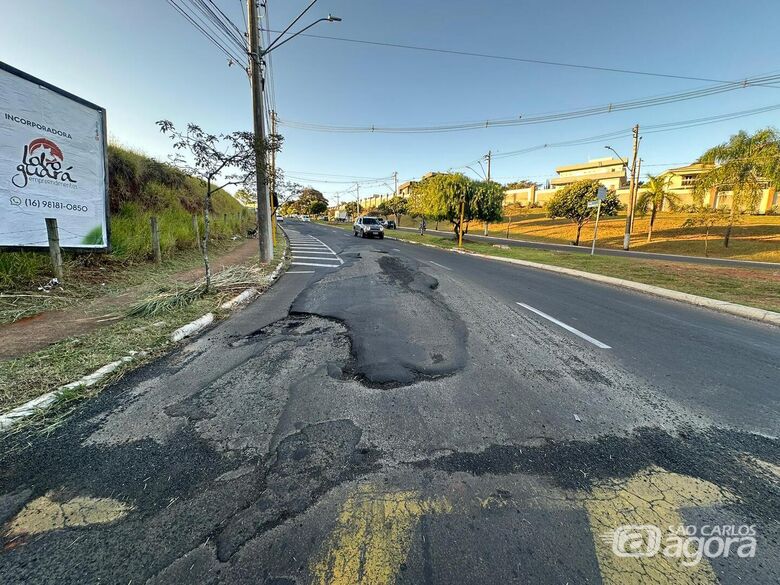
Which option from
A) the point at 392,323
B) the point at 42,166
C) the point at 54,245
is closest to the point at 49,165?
the point at 42,166

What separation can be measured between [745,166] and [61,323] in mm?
33175

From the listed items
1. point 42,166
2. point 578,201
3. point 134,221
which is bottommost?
point 134,221

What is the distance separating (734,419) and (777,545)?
1.53 metres

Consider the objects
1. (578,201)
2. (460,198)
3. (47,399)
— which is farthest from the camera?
(578,201)

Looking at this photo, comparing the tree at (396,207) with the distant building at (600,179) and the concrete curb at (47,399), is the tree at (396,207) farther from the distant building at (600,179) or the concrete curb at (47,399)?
the concrete curb at (47,399)

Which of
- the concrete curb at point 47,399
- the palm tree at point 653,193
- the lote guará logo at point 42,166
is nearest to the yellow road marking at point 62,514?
the concrete curb at point 47,399

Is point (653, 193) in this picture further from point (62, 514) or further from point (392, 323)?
point (62, 514)

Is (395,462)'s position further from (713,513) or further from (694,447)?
(694,447)

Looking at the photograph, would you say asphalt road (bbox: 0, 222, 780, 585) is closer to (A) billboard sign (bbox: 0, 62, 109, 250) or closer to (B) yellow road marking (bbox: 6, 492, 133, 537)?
(B) yellow road marking (bbox: 6, 492, 133, 537)

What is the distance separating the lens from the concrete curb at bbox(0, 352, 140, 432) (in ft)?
8.51

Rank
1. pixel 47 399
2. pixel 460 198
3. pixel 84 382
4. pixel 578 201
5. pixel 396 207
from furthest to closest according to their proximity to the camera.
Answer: pixel 396 207, pixel 578 201, pixel 460 198, pixel 84 382, pixel 47 399

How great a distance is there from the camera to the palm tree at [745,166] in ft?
65.6

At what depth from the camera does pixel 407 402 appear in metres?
3.03

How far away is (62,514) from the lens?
1850mm
